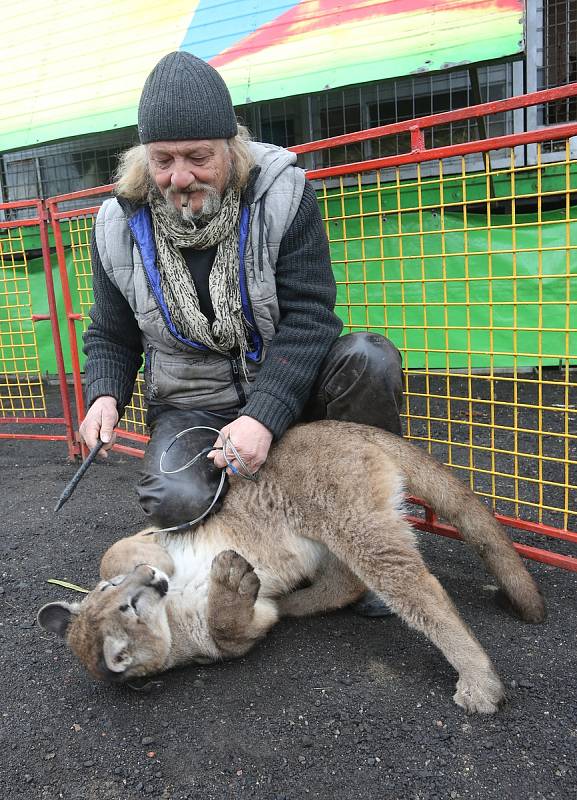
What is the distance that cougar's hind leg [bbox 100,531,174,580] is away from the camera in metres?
3.12

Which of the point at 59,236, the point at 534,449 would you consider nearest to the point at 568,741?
the point at 534,449

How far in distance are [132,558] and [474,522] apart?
1633 mm

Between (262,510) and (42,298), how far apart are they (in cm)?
624

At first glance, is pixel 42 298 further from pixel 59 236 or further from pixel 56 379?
pixel 59 236

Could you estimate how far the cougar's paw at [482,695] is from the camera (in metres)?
2.47

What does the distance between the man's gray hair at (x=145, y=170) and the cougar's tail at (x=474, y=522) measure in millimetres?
1493

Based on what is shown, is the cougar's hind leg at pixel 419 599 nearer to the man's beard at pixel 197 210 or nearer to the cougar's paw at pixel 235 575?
the cougar's paw at pixel 235 575

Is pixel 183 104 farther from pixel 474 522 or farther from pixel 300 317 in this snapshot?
pixel 474 522

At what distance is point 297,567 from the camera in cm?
317

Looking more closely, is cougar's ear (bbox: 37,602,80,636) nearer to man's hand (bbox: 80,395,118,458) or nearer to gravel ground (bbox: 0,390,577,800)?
gravel ground (bbox: 0,390,577,800)

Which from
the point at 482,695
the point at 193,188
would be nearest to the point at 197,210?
the point at 193,188

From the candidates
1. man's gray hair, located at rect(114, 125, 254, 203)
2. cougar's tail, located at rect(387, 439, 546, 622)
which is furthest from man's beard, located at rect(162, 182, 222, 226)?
cougar's tail, located at rect(387, 439, 546, 622)

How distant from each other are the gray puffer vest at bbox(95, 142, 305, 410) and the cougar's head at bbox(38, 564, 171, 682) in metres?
1.01

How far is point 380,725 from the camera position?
2.45 metres
